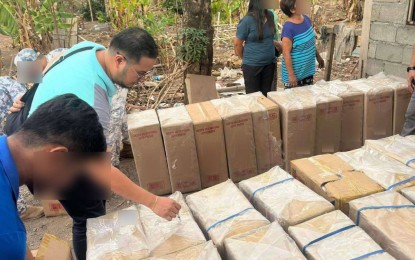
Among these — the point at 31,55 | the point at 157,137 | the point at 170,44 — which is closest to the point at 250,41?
the point at 157,137

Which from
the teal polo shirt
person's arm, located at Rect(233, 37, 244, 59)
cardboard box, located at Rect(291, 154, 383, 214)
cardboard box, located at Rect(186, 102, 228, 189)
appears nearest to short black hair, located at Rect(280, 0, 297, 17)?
person's arm, located at Rect(233, 37, 244, 59)

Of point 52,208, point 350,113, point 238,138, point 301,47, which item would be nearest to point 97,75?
point 238,138

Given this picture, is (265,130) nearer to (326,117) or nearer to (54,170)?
(326,117)

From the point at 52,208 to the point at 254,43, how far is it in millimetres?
2359

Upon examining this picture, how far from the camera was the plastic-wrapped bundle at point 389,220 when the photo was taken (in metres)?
1.54

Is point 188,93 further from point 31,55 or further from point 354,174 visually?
point 354,174

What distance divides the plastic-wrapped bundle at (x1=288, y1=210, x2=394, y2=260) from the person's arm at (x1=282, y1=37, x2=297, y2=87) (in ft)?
6.81

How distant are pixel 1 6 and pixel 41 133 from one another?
239 inches

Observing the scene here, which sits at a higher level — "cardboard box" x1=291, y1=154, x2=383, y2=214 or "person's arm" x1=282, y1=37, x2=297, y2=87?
"person's arm" x1=282, y1=37, x2=297, y2=87

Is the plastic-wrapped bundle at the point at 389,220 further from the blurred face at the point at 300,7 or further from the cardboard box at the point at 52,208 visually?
the cardboard box at the point at 52,208

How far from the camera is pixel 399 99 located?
10.3ft

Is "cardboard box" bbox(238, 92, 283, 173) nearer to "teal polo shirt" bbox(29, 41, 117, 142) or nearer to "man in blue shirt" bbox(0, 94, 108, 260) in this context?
"teal polo shirt" bbox(29, 41, 117, 142)

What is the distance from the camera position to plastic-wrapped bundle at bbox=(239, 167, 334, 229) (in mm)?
1785

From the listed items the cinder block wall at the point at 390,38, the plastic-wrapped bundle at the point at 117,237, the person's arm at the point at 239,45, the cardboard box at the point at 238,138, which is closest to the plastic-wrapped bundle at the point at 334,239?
the plastic-wrapped bundle at the point at 117,237
